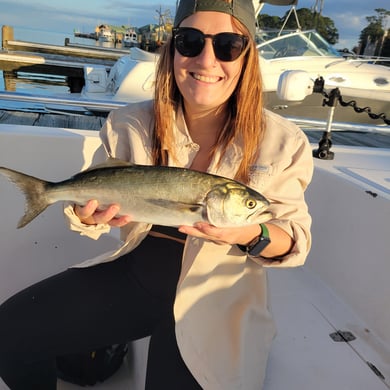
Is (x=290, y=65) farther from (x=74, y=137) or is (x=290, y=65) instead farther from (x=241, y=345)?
(x=241, y=345)

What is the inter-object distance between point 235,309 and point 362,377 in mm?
923

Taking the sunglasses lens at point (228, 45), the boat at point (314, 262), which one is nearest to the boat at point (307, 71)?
the boat at point (314, 262)

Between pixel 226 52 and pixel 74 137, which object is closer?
pixel 226 52

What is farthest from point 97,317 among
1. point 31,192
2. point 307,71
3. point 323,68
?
point 323,68

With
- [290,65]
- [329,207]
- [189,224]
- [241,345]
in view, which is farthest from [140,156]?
[290,65]

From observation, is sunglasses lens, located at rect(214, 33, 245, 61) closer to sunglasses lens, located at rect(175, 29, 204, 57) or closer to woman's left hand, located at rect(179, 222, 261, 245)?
sunglasses lens, located at rect(175, 29, 204, 57)

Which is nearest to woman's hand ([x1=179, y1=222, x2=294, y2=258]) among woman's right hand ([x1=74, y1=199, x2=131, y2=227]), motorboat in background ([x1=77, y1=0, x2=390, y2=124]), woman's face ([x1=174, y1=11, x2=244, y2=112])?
woman's right hand ([x1=74, y1=199, x2=131, y2=227])

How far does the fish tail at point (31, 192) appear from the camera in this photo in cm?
183

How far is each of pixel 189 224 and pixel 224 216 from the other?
0.50ft

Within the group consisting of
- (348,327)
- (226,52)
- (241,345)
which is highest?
(226,52)

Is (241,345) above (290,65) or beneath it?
beneath

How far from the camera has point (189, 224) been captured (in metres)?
1.66

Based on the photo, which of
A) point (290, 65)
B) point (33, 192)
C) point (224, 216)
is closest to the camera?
point (224, 216)

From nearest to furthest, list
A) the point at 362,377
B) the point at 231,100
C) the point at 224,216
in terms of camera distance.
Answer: the point at 224,216 < the point at 231,100 < the point at 362,377
